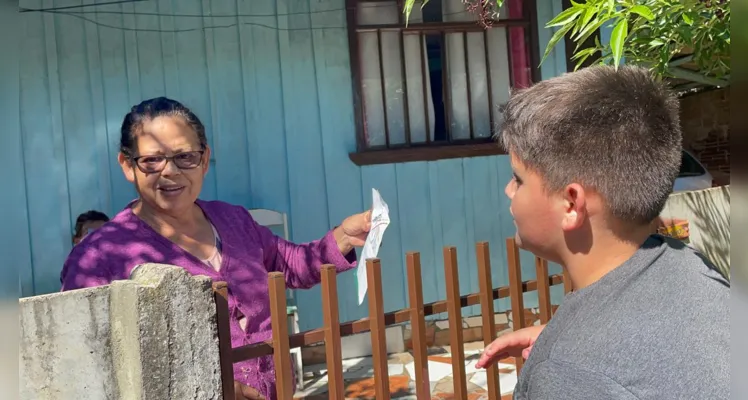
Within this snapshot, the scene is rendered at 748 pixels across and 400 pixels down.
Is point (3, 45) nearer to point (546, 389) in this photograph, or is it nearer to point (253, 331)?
point (546, 389)

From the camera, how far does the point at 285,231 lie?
4652 mm

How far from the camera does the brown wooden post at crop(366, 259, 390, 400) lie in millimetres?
2109

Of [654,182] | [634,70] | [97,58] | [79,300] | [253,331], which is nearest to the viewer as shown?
[654,182]

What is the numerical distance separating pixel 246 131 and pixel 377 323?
2.93 meters

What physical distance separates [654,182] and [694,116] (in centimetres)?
1254

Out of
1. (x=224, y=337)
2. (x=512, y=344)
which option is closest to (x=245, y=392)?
(x=224, y=337)

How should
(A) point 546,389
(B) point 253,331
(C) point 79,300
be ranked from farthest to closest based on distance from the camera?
(B) point 253,331 → (C) point 79,300 → (A) point 546,389

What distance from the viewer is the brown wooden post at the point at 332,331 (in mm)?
2031

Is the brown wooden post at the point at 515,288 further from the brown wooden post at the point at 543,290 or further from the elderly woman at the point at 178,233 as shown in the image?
the elderly woman at the point at 178,233

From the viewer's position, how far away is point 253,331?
2121 mm

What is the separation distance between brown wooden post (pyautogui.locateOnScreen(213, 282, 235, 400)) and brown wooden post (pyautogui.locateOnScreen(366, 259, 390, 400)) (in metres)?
0.51

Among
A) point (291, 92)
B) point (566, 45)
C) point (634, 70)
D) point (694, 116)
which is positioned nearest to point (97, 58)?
point (291, 92)

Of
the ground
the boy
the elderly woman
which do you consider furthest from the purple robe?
the ground

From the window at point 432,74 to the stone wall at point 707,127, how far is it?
7.28 m
